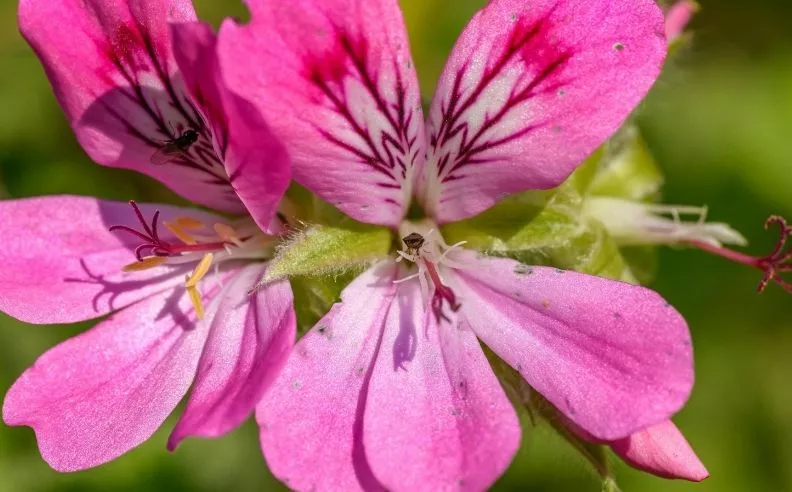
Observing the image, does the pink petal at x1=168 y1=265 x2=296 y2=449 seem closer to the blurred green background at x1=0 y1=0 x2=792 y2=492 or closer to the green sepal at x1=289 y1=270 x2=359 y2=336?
the green sepal at x1=289 y1=270 x2=359 y2=336

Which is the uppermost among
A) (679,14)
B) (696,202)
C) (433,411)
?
(679,14)

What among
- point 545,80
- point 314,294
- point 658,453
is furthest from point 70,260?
point 658,453

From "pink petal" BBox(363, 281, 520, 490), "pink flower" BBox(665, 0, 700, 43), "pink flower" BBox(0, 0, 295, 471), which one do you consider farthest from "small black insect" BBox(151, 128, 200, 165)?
"pink flower" BBox(665, 0, 700, 43)

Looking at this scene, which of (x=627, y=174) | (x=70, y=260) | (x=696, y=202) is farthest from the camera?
(x=696, y=202)

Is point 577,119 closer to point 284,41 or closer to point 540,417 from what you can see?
point 284,41

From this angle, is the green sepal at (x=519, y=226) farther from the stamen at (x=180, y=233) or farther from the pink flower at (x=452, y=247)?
the stamen at (x=180, y=233)

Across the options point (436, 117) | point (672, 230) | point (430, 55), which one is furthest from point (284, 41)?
point (430, 55)

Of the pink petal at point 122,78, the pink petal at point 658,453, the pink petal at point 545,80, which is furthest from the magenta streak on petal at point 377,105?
the pink petal at point 658,453

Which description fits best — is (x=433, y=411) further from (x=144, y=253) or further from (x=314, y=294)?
(x=144, y=253)
